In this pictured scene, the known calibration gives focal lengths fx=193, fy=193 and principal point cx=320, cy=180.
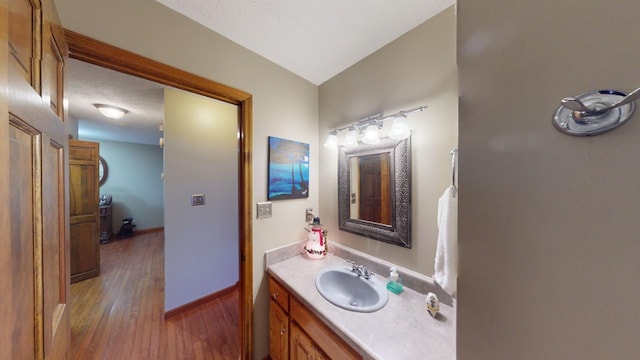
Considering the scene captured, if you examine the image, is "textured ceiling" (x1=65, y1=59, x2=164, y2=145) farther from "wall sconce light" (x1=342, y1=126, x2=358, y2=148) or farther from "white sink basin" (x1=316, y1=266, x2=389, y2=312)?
"white sink basin" (x1=316, y1=266, x2=389, y2=312)

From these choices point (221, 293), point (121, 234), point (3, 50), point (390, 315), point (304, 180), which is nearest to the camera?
point (3, 50)

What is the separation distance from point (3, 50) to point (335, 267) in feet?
4.91

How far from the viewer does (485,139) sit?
1.19 feet

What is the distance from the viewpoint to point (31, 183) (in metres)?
0.48

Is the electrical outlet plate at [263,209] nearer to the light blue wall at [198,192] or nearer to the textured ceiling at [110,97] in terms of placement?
the light blue wall at [198,192]

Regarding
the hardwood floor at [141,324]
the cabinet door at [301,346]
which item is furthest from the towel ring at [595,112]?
the hardwood floor at [141,324]

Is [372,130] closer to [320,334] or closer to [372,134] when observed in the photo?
[372,134]

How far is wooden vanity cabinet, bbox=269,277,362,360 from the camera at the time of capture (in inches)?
35.4

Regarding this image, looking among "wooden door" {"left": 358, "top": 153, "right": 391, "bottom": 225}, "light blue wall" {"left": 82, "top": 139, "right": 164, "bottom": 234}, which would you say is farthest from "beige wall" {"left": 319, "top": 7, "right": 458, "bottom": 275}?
"light blue wall" {"left": 82, "top": 139, "right": 164, "bottom": 234}

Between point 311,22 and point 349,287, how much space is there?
1655 mm

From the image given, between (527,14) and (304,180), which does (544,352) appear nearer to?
(527,14)

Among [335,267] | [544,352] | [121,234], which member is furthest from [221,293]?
[121,234]

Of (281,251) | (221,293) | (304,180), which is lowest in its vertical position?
(221,293)

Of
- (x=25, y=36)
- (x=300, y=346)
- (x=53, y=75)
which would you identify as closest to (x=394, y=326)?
(x=300, y=346)
